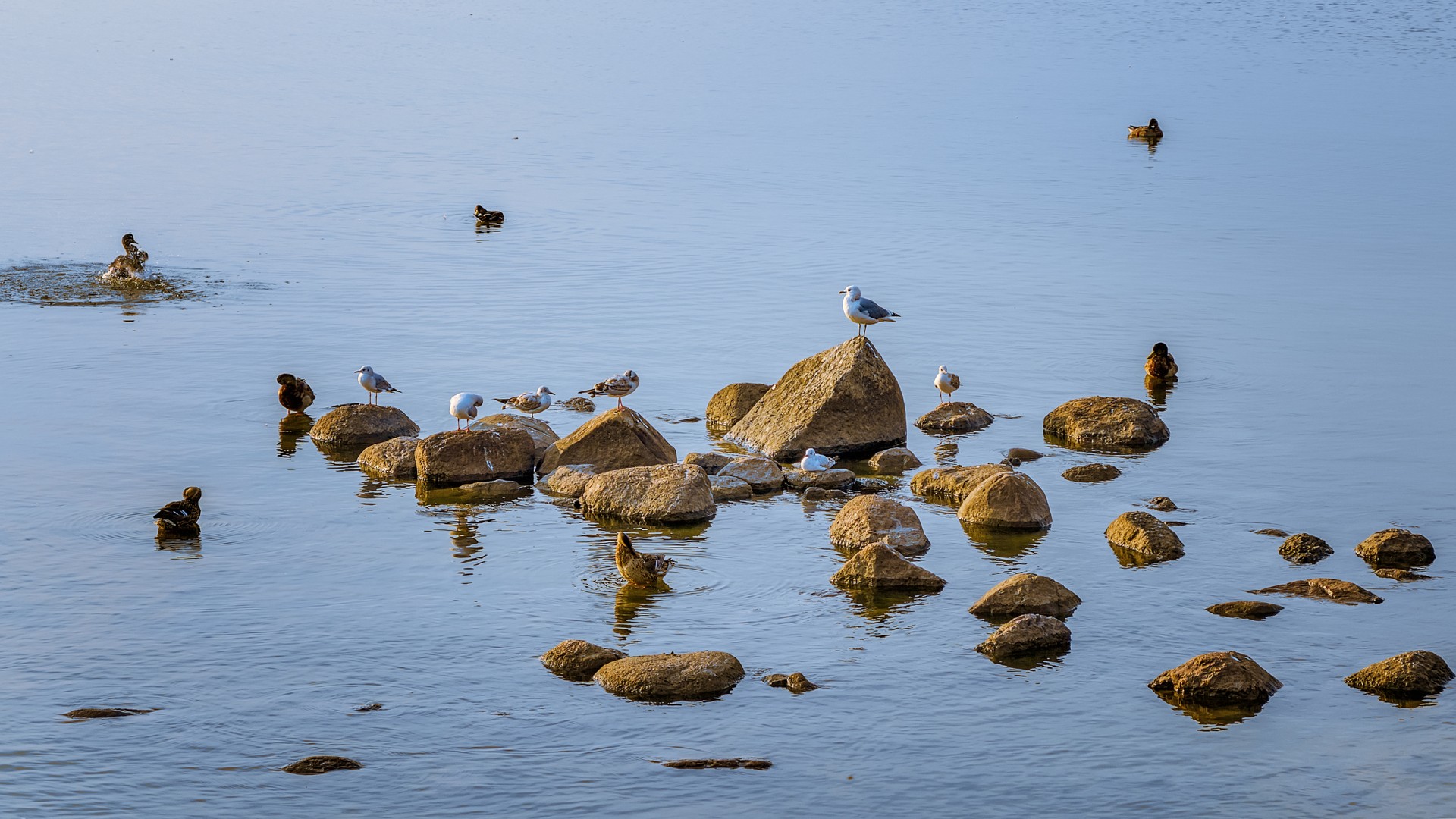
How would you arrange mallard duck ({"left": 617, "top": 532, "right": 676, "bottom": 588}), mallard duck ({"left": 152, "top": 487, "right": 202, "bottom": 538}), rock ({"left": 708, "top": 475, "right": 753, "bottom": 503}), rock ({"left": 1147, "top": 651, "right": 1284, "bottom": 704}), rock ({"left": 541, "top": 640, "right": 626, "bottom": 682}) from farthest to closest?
rock ({"left": 708, "top": 475, "right": 753, "bottom": 503})
mallard duck ({"left": 152, "top": 487, "right": 202, "bottom": 538})
mallard duck ({"left": 617, "top": 532, "right": 676, "bottom": 588})
rock ({"left": 541, "top": 640, "right": 626, "bottom": 682})
rock ({"left": 1147, "top": 651, "right": 1284, "bottom": 704})

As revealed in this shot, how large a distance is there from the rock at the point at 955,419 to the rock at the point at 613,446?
4787mm

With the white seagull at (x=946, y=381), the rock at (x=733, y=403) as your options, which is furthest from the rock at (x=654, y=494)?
the white seagull at (x=946, y=381)

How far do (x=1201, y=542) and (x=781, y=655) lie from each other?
634 centimetres

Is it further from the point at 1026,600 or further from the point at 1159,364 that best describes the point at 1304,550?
the point at 1159,364

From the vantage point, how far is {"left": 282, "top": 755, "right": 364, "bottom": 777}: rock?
13.6 metres

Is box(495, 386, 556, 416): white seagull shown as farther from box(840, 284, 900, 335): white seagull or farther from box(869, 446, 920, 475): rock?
box(869, 446, 920, 475): rock

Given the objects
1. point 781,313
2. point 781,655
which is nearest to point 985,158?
point 781,313

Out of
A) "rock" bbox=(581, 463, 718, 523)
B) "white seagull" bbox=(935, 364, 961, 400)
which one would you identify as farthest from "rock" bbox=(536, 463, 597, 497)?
"white seagull" bbox=(935, 364, 961, 400)

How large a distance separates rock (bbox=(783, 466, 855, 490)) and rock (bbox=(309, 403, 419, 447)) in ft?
19.8

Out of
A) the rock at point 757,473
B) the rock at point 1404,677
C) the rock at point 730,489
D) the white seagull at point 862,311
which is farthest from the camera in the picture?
the white seagull at point 862,311

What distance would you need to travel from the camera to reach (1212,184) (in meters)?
50.6

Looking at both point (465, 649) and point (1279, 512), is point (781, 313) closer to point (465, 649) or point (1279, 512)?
point (1279, 512)

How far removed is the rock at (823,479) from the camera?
21.8m

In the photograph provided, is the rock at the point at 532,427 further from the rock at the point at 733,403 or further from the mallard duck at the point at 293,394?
the mallard duck at the point at 293,394
